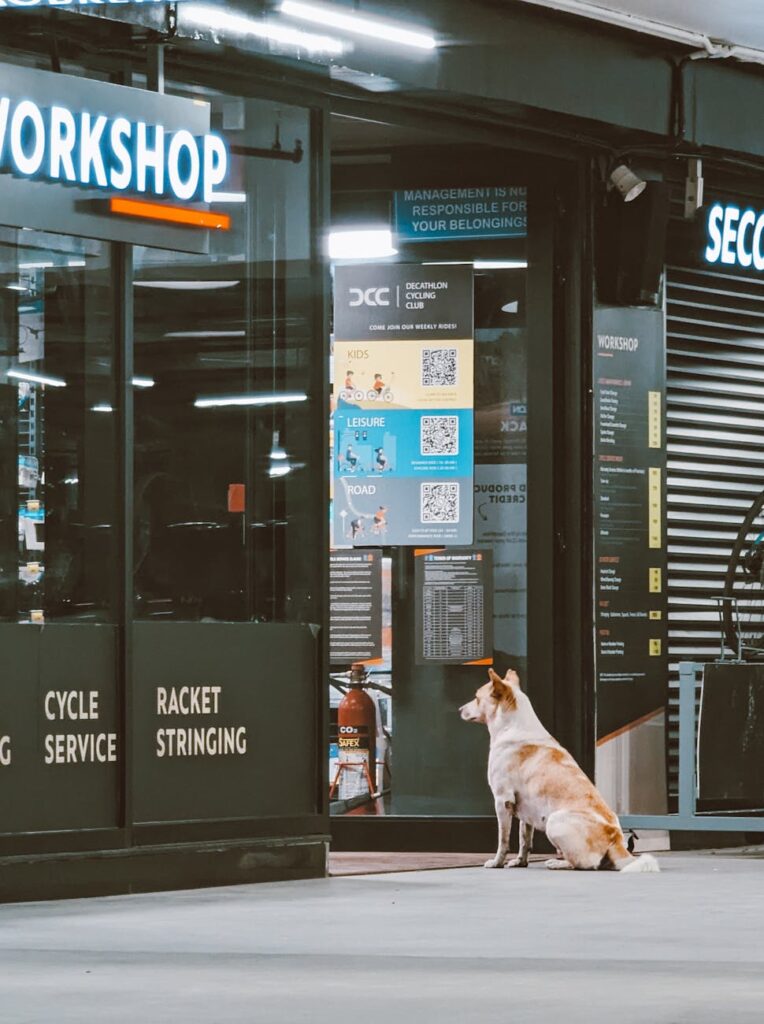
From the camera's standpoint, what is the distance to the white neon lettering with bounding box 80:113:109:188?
10023 mm

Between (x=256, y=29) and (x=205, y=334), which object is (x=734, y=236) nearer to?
(x=256, y=29)

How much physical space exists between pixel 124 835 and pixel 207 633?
107cm

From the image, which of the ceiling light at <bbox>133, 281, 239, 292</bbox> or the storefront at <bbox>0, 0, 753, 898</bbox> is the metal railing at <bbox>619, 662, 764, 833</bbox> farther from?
the ceiling light at <bbox>133, 281, 239, 292</bbox>

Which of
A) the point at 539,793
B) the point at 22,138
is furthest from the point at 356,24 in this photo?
the point at 539,793

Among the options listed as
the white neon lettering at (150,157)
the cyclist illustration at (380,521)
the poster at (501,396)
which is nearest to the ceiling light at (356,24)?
the white neon lettering at (150,157)

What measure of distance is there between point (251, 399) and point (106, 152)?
1604mm

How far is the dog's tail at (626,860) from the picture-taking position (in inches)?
446

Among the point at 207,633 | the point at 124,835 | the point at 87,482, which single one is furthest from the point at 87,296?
the point at 124,835

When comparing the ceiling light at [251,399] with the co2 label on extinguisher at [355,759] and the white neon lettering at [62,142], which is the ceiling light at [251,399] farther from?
the co2 label on extinguisher at [355,759]

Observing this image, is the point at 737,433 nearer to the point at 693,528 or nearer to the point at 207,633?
the point at 693,528

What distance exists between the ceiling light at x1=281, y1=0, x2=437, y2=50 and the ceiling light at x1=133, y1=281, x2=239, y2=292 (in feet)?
4.47

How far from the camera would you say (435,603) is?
1300 cm

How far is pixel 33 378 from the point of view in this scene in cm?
1014

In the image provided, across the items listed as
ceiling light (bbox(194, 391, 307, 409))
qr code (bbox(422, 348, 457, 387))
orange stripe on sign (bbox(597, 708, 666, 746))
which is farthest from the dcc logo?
orange stripe on sign (bbox(597, 708, 666, 746))
